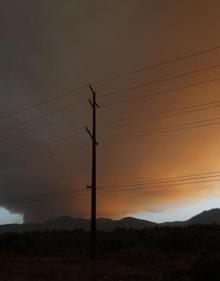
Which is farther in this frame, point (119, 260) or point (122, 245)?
point (122, 245)

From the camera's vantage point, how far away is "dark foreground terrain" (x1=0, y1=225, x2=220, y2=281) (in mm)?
33938

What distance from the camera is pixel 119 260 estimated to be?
5466 cm

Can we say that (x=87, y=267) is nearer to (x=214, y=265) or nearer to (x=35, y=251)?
(x=214, y=265)

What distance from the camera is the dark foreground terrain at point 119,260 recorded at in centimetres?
3394


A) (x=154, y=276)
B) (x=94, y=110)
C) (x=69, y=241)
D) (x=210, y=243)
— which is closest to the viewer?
(x=154, y=276)

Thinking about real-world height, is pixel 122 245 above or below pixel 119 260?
above

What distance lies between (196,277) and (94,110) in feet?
80.1

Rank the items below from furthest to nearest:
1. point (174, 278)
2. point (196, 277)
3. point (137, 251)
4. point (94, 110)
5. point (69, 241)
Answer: point (69, 241)
point (137, 251)
point (94, 110)
point (174, 278)
point (196, 277)

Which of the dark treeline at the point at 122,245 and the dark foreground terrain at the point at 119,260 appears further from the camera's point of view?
the dark treeline at the point at 122,245

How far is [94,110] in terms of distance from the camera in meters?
49.8

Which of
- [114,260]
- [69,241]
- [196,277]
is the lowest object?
[196,277]

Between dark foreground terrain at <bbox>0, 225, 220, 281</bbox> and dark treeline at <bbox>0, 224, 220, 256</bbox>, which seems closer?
dark foreground terrain at <bbox>0, 225, 220, 281</bbox>

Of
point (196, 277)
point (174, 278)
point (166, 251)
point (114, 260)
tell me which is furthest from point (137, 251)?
point (196, 277)

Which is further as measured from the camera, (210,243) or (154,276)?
(210,243)
